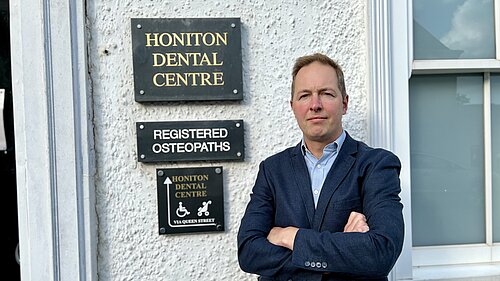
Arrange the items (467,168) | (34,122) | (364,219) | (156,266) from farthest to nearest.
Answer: (467,168)
(156,266)
(34,122)
(364,219)

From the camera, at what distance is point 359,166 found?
4.90ft

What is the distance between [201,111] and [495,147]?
57.5 inches

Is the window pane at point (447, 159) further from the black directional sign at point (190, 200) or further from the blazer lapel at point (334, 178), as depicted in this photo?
the black directional sign at point (190, 200)

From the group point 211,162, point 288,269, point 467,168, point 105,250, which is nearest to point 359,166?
point 288,269

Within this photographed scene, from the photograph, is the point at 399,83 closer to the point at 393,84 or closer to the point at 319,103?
the point at 393,84

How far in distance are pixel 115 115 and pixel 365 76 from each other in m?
1.09

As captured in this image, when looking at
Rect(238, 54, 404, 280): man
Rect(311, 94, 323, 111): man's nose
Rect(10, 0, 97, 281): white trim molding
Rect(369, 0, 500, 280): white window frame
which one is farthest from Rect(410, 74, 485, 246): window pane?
Rect(10, 0, 97, 281): white trim molding

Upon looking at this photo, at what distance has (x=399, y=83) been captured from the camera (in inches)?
77.6

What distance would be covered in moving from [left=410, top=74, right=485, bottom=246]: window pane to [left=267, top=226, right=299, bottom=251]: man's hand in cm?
93

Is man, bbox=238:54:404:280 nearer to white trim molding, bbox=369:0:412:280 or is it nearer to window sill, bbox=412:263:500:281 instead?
white trim molding, bbox=369:0:412:280

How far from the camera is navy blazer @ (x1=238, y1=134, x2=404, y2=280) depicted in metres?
1.35

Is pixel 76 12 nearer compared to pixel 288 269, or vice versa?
pixel 288 269

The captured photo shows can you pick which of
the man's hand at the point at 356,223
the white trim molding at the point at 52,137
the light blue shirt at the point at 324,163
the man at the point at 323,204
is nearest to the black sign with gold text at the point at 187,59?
the white trim molding at the point at 52,137

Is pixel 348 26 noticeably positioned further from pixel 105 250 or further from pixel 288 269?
pixel 105 250
